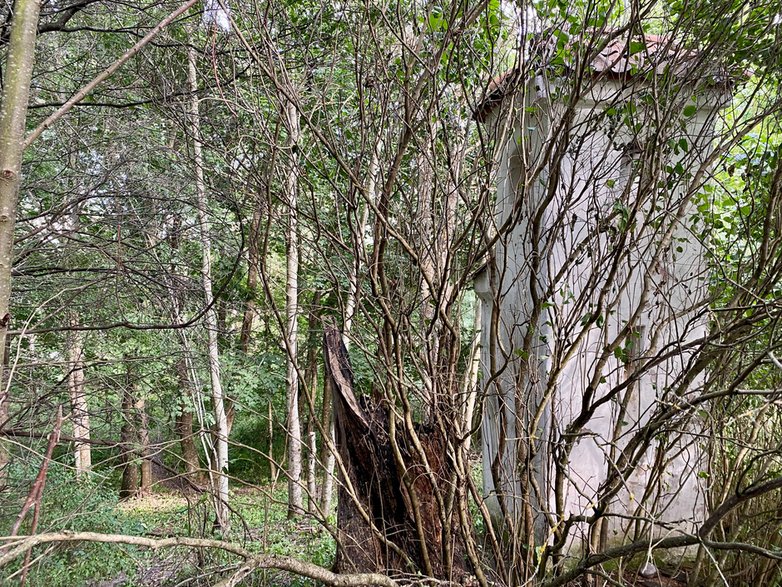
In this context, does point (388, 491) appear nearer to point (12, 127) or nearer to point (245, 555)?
point (245, 555)

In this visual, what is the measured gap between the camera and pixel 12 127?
3.72 feet

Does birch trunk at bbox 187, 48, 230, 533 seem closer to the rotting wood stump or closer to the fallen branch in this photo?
the fallen branch

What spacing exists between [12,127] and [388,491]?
9.12 ft

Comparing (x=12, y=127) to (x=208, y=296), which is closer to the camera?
(x=12, y=127)

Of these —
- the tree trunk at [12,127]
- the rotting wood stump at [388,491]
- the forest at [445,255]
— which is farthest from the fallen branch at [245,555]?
the rotting wood stump at [388,491]

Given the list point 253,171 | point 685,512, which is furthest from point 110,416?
point 685,512

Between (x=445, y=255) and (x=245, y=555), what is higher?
(x=445, y=255)

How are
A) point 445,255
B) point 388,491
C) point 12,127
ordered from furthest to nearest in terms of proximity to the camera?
point 388,491
point 445,255
point 12,127

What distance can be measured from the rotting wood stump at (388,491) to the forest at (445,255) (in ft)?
0.08

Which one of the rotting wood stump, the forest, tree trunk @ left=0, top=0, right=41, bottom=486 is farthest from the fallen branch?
the rotting wood stump

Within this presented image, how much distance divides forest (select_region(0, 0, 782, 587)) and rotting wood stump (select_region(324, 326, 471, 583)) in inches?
Result: 0.9

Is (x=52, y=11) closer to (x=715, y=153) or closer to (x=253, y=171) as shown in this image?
(x=253, y=171)

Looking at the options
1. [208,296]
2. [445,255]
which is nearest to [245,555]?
[445,255]

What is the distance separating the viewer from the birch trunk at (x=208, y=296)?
3299mm
